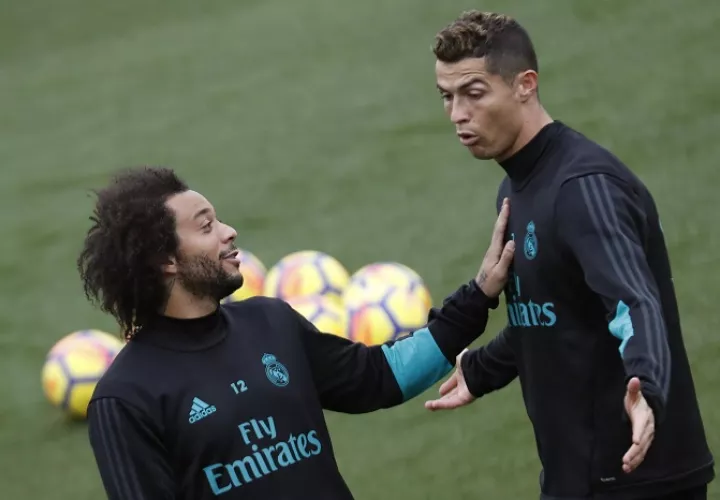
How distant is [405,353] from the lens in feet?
13.5

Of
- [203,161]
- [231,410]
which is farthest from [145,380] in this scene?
[203,161]

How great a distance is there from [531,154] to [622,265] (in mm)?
614

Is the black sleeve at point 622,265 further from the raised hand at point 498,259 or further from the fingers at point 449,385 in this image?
the fingers at point 449,385

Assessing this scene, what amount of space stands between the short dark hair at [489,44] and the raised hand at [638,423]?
123cm

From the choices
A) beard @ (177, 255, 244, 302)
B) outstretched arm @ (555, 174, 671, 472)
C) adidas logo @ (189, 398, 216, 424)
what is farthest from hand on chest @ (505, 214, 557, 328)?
adidas logo @ (189, 398, 216, 424)

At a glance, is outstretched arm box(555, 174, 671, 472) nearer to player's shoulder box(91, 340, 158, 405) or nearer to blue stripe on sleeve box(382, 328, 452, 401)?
blue stripe on sleeve box(382, 328, 452, 401)

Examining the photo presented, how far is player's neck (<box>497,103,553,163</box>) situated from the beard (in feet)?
3.34

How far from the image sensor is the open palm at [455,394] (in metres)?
4.43

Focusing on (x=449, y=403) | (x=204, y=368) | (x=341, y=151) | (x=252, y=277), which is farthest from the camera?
(x=341, y=151)

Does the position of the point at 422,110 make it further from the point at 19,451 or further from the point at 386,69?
the point at 19,451

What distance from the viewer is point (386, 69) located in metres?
13.0

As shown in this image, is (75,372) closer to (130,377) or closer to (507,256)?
(130,377)

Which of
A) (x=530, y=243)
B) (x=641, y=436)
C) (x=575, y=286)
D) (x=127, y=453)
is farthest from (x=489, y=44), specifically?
(x=127, y=453)

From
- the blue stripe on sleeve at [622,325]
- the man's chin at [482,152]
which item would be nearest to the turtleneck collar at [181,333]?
the man's chin at [482,152]
